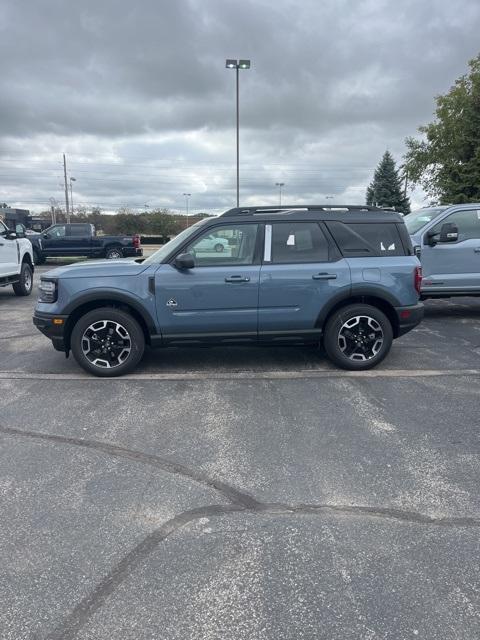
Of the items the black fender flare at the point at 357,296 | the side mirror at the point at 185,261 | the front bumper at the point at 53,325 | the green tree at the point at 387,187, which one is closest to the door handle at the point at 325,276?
the black fender flare at the point at 357,296

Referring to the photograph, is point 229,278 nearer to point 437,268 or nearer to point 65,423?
point 65,423

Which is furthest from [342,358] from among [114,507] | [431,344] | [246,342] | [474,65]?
[474,65]

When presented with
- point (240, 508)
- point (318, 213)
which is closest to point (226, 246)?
point (318, 213)

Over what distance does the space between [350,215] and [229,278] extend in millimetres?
1653

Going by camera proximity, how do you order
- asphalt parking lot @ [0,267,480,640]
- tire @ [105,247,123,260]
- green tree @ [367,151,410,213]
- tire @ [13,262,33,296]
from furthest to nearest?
1. green tree @ [367,151,410,213]
2. tire @ [105,247,123,260]
3. tire @ [13,262,33,296]
4. asphalt parking lot @ [0,267,480,640]

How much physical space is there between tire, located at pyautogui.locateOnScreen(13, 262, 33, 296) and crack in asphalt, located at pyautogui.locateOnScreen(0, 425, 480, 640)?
9195 millimetres

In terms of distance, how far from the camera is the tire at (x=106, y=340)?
18.0 ft

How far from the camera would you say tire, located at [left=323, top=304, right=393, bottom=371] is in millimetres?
5719

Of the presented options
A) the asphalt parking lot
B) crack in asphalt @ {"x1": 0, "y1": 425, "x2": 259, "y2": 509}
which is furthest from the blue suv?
crack in asphalt @ {"x1": 0, "y1": 425, "x2": 259, "y2": 509}

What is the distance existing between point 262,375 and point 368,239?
2032 millimetres

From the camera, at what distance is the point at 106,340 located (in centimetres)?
557

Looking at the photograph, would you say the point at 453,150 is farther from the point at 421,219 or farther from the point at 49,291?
the point at 49,291

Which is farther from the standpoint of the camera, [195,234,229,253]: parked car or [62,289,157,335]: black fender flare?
[195,234,229,253]: parked car

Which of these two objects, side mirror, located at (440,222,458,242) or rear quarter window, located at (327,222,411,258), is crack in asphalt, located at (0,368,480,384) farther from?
side mirror, located at (440,222,458,242)
